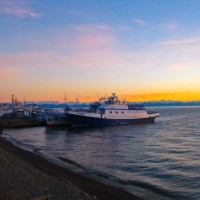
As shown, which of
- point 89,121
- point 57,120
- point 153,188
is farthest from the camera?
point 57,120

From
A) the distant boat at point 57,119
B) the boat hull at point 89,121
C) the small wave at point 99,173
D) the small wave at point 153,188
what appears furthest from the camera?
the distant boat at point 57,119

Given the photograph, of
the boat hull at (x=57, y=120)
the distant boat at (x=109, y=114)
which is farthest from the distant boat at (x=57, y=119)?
the distant boat at (x=109, y=114)

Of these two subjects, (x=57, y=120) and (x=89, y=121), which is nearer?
(x=89, y=121)

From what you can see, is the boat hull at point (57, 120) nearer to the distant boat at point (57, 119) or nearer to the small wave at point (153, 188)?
the distant boat at point (57, 119)

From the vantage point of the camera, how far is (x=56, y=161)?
30.5 metres

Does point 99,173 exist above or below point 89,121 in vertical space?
below

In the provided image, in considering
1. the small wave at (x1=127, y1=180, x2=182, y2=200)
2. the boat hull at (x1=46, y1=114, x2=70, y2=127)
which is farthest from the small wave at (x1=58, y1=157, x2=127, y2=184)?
the boat hull at (x1=46, y1=114, x2=70, y2=127)

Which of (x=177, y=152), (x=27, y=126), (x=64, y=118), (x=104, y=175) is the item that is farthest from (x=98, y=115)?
(x=104, y=175)

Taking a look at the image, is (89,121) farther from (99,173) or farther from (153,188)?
(153,188)

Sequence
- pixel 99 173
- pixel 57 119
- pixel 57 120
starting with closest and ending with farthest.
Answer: pixel 99 173 → pixel 57 120 → pixel 57 119

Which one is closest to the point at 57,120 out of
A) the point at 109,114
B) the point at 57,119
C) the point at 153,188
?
the point at 57,119

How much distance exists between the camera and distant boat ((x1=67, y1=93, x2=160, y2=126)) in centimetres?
7431

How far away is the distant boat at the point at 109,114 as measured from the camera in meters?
74.3

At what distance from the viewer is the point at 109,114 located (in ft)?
257
